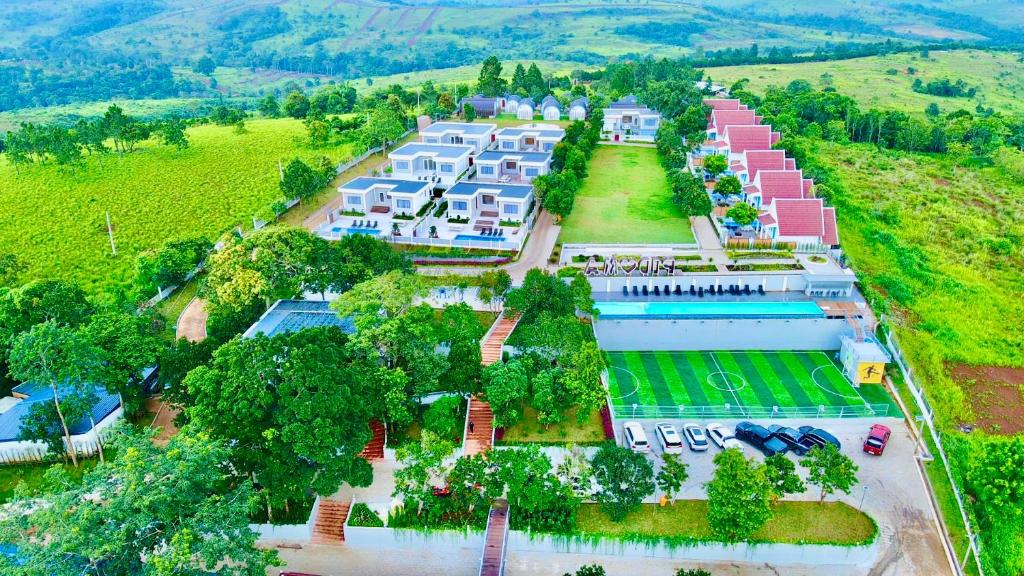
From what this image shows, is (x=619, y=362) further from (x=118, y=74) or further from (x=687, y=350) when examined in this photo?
(x=118, y=74)

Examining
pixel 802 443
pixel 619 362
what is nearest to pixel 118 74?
pixel 619 362

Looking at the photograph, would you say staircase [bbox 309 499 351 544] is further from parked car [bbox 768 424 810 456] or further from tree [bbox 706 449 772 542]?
parked car [bbox 768 424 810 456]

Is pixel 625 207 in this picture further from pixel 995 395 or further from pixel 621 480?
pixel 621 480

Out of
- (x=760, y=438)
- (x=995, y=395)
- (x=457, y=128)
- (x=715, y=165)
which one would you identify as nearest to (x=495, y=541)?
(x=760, y=438)

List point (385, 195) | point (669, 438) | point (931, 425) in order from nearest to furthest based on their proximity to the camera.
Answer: point (669, 438) < point (931, 425) < point (385, 195)

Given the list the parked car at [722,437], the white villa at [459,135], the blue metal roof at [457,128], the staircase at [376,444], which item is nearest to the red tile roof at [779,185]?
the white villa at [459,135]

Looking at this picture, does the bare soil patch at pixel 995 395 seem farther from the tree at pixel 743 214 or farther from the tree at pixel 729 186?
the tree at pixel 729 186

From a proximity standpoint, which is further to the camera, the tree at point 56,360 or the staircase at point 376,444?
the staircase at point 376,444
